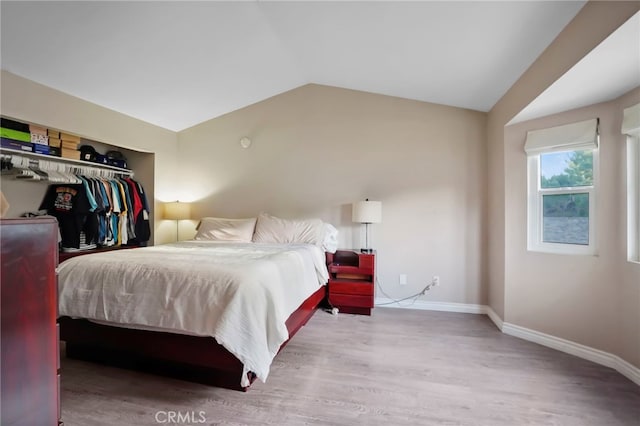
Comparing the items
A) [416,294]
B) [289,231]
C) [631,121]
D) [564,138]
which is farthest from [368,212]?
[631,121]

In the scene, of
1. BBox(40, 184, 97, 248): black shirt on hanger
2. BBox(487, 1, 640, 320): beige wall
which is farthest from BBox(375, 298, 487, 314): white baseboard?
BBox(40, 184, 97, 248): black shirt on hanger

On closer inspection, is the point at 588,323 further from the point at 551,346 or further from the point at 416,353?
the point at 416,353

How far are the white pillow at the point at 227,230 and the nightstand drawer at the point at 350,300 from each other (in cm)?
126

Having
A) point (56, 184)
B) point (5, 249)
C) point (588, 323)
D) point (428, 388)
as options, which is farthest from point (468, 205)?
point (56, 184)

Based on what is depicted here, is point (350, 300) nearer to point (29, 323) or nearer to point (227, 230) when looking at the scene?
point (227, 230)

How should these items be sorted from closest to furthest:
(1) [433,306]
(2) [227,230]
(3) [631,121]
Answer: (3) [631,121] < (1) [433,306] < (2) [227,230]

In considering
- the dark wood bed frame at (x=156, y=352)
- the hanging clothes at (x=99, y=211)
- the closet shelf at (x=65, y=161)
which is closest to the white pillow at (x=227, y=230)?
the hanging clothes at (x=99, y=211)

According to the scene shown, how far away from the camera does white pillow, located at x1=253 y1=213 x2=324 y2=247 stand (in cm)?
342

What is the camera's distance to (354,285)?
3260 mm

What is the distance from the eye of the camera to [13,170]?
280cm

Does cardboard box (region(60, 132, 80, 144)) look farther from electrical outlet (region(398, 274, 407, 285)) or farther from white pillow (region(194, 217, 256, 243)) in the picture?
electrical outlet (region(398, 274, 407, 285))

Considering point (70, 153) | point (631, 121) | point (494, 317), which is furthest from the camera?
point (70, 153)

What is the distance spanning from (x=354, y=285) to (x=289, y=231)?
0.99 m

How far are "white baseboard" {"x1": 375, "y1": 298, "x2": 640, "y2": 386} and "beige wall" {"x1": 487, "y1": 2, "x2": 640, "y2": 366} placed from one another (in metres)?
0.05
